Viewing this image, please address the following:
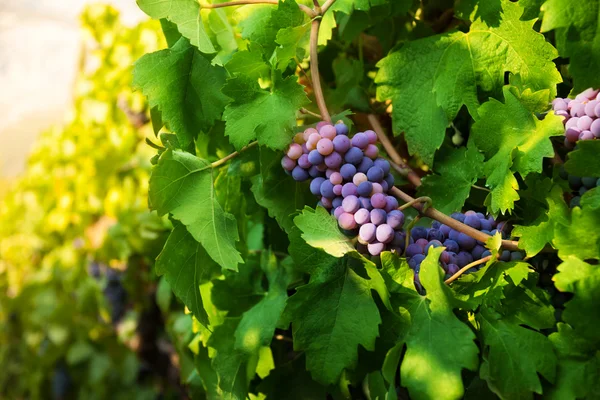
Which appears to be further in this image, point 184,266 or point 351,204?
point 184,266

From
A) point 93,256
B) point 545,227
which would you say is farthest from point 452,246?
point 93,256

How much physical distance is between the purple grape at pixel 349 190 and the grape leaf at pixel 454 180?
159 millimetres

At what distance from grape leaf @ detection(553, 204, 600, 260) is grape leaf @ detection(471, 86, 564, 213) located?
7 centimetres

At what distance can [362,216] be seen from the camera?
0.70m

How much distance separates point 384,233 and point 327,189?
91mm

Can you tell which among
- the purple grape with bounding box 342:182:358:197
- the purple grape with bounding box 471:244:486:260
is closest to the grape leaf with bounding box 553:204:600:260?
the purple grape with bounding box 471:244:486:260

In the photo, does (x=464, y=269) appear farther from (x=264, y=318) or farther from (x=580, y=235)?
(x=264, y=318)

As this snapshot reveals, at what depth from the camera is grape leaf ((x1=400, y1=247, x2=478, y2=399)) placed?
64cm

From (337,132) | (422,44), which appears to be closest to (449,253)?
(337,132)

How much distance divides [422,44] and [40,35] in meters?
4.93

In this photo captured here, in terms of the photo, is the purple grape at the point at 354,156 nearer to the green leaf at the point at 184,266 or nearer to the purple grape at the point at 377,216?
the purple grape at the point at 377,216

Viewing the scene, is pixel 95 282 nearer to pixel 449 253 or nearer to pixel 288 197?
pixel 288 197

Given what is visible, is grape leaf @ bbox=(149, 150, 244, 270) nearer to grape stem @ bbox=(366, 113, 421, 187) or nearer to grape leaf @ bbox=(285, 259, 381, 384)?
grape leaf @ bbox=(285, 259, 381, 384)

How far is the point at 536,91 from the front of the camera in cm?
73
